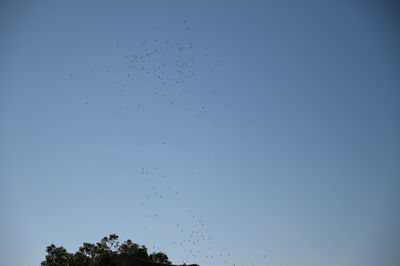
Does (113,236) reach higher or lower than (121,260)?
higher

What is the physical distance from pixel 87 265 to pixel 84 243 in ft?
14.9

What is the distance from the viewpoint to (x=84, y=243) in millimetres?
63469

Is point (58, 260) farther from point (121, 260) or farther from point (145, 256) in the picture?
point (121, 260)

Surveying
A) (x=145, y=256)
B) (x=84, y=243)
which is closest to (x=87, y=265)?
(x=84, y=243)

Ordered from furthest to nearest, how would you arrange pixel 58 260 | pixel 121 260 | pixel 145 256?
pixel 145 256
pixel 58 260
pixel 121 260

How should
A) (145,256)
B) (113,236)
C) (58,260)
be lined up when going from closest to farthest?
1. (58,260)
2. (113,236)
3. (145,256)

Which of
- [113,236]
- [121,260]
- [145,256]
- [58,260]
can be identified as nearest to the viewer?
[121,260]

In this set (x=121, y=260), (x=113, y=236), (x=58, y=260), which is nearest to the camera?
(x=121, y=260)

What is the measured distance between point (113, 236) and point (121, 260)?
42.1m

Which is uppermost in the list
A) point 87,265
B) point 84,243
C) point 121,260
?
point 84,243

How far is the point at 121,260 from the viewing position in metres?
27.5

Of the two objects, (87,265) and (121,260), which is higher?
(87,265)

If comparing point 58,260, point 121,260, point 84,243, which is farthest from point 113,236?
point 121,260

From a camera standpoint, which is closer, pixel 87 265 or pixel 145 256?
pixel 87 265
